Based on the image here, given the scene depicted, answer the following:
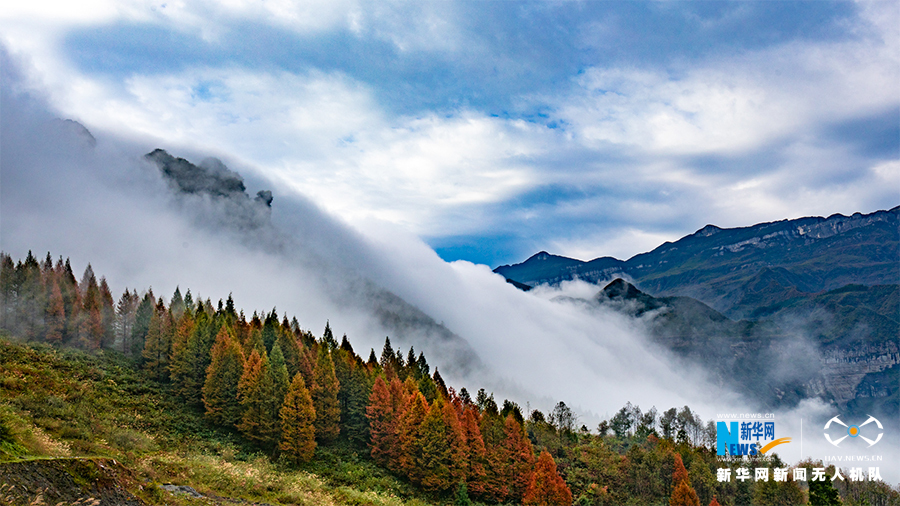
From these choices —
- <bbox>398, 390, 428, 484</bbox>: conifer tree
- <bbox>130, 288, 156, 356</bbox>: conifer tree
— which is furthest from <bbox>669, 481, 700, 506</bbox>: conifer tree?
<bbox>130, 288, 156, 356</bbox>: conifer tree

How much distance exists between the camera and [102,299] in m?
98.1

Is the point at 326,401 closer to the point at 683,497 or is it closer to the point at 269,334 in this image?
the point at 269,334

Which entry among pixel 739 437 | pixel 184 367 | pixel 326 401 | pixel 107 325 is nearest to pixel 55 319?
pixel 107 325

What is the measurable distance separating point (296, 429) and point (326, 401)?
9563 millimetres

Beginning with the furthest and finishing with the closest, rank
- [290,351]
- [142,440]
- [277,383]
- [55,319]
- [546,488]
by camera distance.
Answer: [55,319], [290,351], [546,488], [277,383], [142,440]

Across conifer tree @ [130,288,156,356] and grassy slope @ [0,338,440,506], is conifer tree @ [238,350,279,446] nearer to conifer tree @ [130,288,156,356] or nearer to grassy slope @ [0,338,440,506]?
grassy slope @ [0,338,440,506]

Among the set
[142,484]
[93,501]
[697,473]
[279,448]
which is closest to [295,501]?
[142,484]

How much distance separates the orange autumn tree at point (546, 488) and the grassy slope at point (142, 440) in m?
15.6

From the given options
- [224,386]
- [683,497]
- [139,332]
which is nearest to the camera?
[224,386]

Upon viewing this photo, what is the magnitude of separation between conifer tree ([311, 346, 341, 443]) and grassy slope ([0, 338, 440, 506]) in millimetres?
2558

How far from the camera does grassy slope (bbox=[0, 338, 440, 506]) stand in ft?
105

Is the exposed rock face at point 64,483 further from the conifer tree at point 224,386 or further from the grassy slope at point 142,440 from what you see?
the conifer tree at point 224,386

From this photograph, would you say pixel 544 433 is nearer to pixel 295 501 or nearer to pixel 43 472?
pixel 295 501

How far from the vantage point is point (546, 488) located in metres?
65.8
